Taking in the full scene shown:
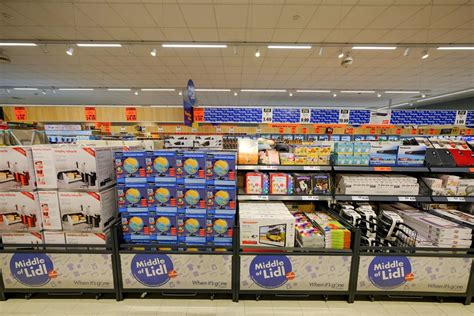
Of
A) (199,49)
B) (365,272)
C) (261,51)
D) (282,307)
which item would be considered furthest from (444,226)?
(199,49)

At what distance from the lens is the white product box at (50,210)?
2041mm

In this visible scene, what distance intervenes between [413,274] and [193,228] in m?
2.59

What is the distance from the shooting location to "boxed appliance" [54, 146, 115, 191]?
1990 mm

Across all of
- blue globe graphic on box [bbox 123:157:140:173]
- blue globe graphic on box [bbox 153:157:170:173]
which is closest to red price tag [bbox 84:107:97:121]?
blue globe graphic on box [bbox 123:157:140:173]

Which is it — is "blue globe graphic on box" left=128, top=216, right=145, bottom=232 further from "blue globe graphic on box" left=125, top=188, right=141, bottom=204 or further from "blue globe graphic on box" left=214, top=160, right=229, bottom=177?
"blue globe graphic on box" left=214, top=160, right=229, bottom=177

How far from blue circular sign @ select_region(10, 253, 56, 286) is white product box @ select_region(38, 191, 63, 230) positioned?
377mm

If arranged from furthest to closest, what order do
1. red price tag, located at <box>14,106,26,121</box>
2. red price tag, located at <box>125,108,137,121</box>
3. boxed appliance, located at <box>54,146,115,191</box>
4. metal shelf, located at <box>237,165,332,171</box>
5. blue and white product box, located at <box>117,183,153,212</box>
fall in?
1. red price tag, located at <box>125,108,137,121</box>
2. red price tag, located at <box>14,106,26,121</box>
3. metal shelf, located at <box>237,165,332,171</box>
4. blue and white product box, located at <box>117,183,153,212</box>
5. boxed appliance, located at <box>54,146,115,191</box>

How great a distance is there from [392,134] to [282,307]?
8095mm

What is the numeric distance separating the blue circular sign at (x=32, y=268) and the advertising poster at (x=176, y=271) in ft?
2.82

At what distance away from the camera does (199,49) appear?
15.3ft

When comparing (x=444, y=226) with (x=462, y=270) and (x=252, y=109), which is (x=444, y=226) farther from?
(x=252, y=109)

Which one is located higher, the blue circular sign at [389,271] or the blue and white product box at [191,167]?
the blue and white product box at [191,167]

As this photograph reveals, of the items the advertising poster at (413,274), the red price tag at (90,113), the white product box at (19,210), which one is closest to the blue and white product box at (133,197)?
the white product box at (19,210)

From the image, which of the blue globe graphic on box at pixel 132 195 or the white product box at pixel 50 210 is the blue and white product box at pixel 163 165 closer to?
the blue globe graphic on box at pixel 132 195
